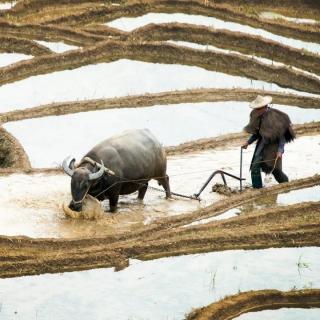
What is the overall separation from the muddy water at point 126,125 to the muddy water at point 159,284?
4.98 metres

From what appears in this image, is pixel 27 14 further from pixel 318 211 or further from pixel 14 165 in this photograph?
pixel 318 211

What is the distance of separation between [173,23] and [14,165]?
7079 mm

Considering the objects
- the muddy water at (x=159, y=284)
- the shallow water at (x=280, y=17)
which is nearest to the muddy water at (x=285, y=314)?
the muddy water at (x=159, y=284)

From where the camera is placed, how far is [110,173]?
12188 millimetres

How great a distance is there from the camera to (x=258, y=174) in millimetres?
13344

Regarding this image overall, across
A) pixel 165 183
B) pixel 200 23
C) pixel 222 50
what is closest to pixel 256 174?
pixel 165 183

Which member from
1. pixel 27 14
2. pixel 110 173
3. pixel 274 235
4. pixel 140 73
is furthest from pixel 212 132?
pixel 27 14

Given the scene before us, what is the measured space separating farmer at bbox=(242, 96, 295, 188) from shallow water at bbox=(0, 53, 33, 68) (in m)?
7.16

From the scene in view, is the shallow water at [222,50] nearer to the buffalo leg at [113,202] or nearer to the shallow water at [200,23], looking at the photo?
the shallow water at [200,23]

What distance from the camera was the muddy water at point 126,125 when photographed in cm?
1521

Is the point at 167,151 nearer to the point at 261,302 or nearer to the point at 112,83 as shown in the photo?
the point at 112,83

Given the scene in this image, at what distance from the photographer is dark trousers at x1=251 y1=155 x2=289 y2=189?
43.5 ft

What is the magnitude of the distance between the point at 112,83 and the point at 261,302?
31.3 feet

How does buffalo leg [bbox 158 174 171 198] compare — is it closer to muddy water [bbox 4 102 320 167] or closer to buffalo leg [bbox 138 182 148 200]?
buffalo leg [bbox 138 182 148 200]
